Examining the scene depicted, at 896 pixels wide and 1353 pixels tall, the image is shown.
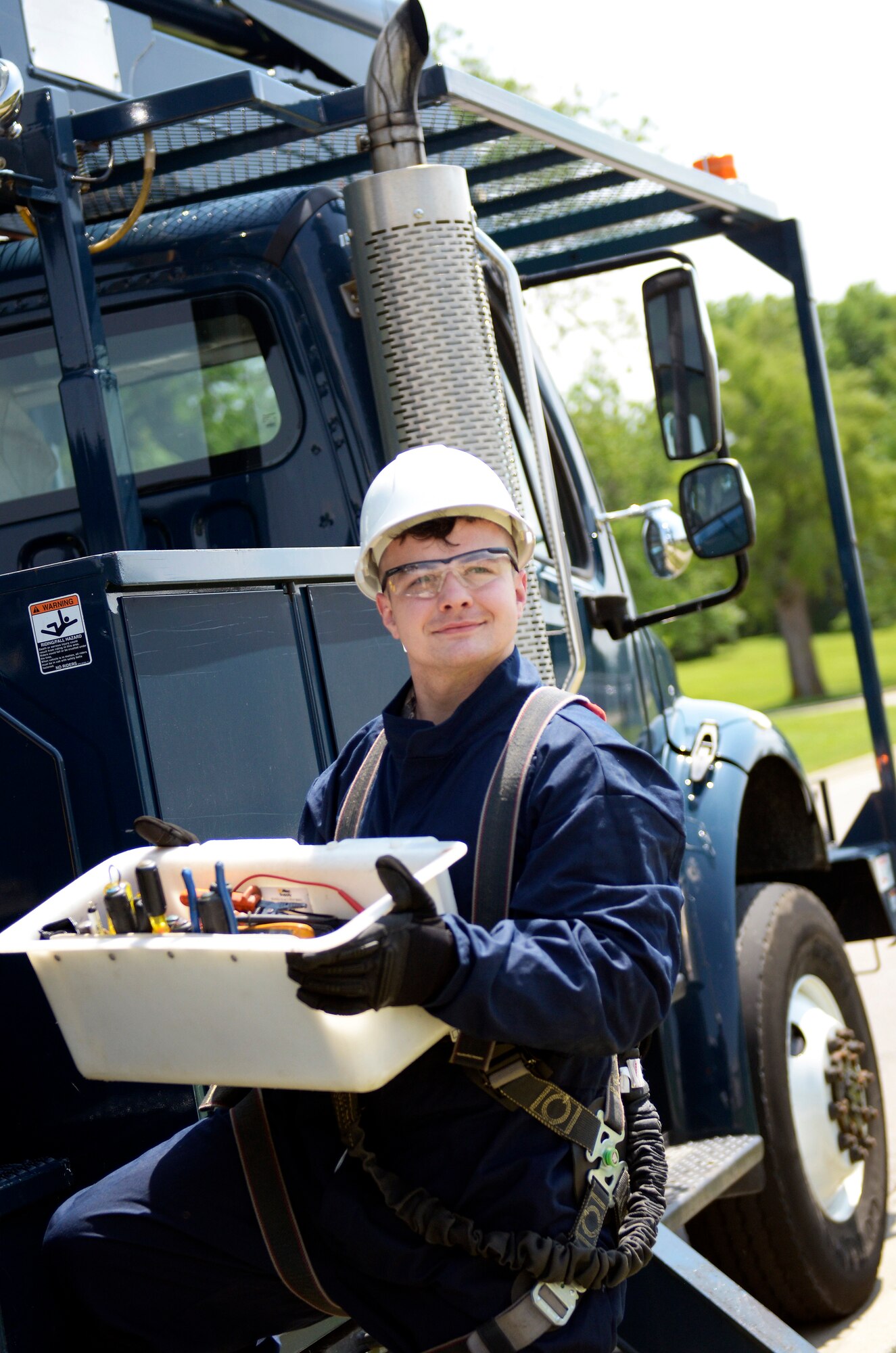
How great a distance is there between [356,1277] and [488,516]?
110 cm

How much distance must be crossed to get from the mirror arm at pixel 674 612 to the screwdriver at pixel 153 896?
7.44 ft

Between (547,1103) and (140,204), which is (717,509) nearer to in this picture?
(140,204)

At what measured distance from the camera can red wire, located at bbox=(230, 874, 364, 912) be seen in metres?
2.02

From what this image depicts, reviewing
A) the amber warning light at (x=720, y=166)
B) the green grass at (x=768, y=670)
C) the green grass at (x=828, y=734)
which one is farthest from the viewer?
the green grass at (x=768, y=670)

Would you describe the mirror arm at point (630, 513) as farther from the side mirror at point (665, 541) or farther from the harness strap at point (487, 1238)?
the harness strap at point (487, 1238)

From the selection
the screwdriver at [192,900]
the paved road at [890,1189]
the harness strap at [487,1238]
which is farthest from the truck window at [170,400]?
the paved road at [890,1189]

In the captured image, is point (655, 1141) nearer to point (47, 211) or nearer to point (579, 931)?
point (579, 931)

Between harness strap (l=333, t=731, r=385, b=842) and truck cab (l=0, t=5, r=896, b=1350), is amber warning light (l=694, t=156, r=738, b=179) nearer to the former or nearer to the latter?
truck cab (l=0, t=5, r=896, b=1350)

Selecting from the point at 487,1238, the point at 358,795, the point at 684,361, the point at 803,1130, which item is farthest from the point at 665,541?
the point at 487,1238

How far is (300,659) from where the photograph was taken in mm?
2773

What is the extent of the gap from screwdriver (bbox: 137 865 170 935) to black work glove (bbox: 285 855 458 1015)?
0.30 m

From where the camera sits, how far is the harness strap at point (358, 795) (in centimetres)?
227

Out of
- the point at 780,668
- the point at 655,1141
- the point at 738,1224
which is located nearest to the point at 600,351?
the point at 738,1224

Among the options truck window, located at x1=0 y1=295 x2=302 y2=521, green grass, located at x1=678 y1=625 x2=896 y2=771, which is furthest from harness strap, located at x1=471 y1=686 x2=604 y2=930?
green grass, located at x1=678 y1=625 x2=896 y2=771
